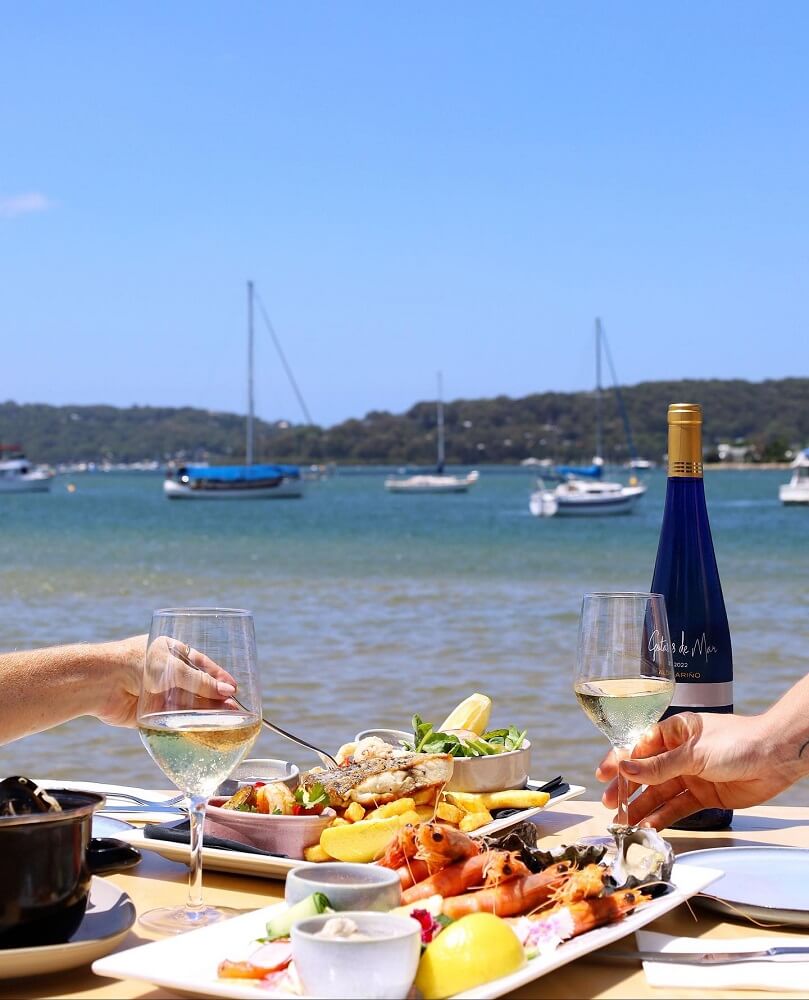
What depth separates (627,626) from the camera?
167 centimetres

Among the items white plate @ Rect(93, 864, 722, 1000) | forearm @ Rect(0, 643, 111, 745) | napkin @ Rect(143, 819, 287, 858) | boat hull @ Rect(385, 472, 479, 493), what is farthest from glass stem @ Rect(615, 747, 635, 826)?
boat hull @ Rect(385, 472, 479, 493)

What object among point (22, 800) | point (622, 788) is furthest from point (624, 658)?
point (22, 800)

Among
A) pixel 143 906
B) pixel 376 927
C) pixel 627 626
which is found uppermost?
pixel 627 626

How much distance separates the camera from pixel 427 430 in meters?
114

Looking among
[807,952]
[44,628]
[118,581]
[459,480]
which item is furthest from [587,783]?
[459,480]

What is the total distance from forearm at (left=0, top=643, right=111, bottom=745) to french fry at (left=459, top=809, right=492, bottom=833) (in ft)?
2.17

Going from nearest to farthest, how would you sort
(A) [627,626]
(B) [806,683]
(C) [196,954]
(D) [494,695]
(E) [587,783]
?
1. (C) [196,954]
2. (A) [627,626]
3. (B) [806,683]
4. (E) [587,783]
5. (D) [494,695]

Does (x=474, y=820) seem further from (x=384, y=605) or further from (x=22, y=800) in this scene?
(x=384, y=605)

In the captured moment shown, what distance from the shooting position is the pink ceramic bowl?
1.64 metres

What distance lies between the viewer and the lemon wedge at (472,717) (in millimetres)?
2162

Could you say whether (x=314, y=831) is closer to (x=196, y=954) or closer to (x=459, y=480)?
(x=196, y=954)

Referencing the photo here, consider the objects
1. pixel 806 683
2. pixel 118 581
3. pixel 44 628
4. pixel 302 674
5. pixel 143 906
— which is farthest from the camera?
pixel 118 581

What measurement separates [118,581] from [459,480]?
69759 mm

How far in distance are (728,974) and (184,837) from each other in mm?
774
